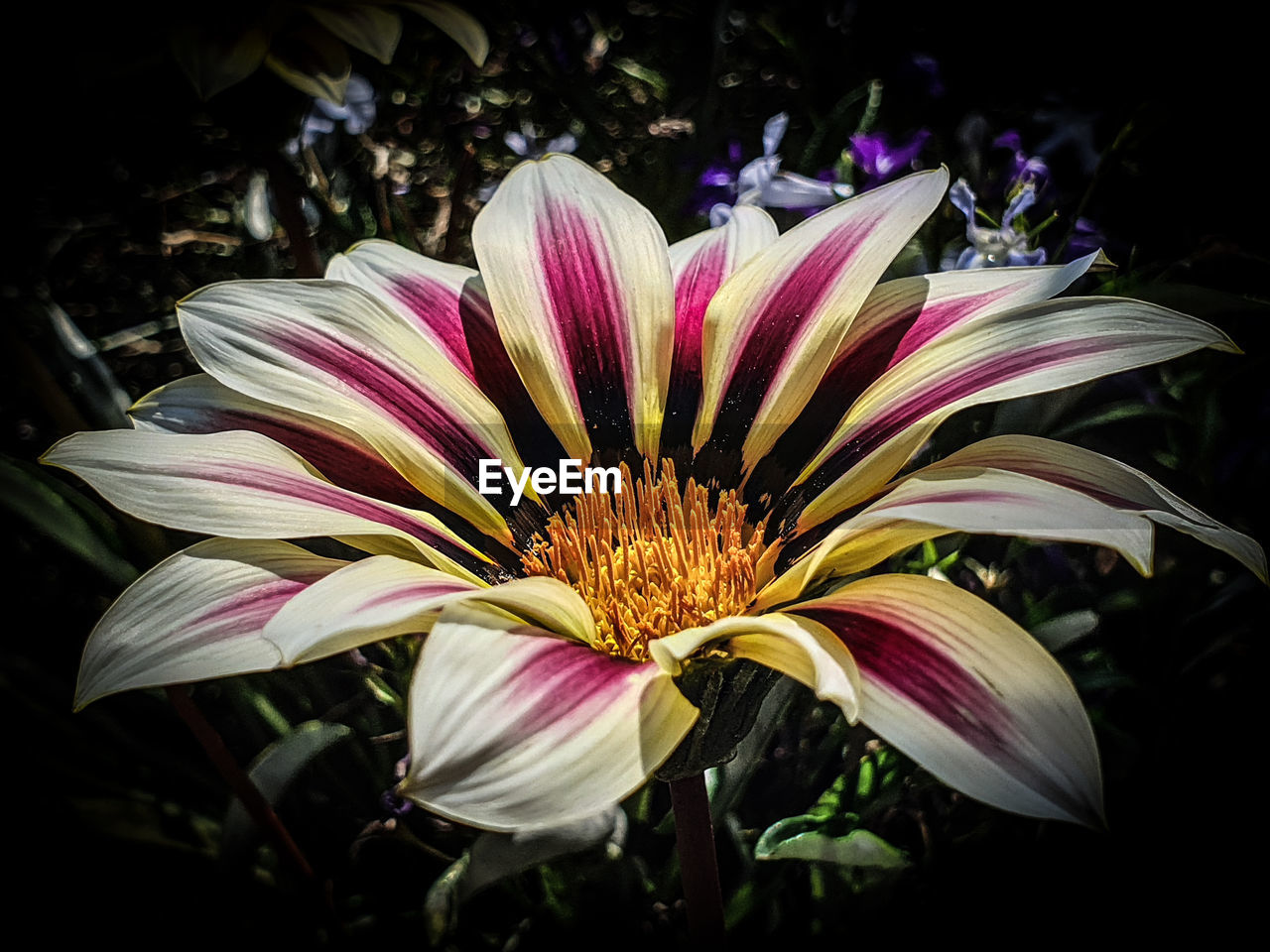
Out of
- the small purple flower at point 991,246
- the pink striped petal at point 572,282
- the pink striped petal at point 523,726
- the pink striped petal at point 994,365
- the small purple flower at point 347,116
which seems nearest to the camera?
the pink striped petal at point 523,726

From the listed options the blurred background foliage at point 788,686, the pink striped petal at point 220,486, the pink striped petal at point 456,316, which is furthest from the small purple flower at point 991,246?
the pink striped petal at point 220,486

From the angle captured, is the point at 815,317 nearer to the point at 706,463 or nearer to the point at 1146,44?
the point at 706,463

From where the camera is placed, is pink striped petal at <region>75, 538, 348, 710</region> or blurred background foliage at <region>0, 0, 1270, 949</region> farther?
blurred background foliage at <region>0, 0, 1270, 949</region>

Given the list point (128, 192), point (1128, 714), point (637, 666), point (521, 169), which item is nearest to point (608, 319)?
point (521, 169)

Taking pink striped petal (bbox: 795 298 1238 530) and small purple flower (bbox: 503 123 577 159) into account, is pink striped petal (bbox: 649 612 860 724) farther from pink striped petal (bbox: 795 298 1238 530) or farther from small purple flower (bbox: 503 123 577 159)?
small purple flower (bbox: 503 123 577 159)

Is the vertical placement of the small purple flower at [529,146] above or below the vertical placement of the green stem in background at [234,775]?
above

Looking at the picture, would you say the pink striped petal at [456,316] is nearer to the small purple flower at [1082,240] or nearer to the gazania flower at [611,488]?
the gazania flower at [611,488]

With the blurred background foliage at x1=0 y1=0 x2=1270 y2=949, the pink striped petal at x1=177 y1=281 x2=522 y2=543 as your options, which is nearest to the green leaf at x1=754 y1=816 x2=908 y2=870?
the blurred background foliage at x1=0 y1=0 x2=1270 y2=949

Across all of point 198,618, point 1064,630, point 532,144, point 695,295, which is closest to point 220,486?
point 198,618
